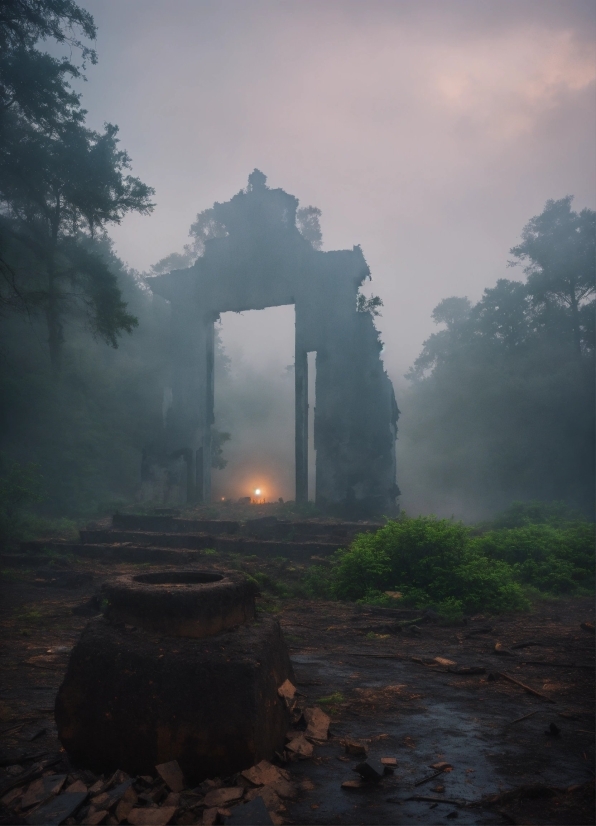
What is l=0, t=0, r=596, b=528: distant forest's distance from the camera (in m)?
18.3

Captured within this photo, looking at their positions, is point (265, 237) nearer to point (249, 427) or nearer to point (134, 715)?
point (134, 715)

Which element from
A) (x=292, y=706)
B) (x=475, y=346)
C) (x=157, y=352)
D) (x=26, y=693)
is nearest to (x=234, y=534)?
(x=26, y=693)

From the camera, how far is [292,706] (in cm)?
346

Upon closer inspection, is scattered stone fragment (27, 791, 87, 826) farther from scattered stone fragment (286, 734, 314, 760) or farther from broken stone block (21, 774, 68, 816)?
scattered stone fragment (286, 734, 314, 760)

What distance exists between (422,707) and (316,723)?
0.99m

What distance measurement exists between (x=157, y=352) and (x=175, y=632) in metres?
26.2

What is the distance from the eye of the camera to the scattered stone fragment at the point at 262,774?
2.78m

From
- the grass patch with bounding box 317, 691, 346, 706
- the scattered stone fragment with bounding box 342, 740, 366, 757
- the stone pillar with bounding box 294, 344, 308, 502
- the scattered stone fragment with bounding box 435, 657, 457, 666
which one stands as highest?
the stone pillar with bounding box 294, 344, 308, 502

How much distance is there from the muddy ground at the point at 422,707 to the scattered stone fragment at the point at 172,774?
57cm

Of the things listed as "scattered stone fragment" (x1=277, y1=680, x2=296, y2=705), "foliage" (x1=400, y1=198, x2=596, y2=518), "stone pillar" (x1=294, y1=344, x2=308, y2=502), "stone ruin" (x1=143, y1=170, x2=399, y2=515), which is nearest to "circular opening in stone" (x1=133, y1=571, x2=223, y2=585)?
"scattered stone fragment" (x1=277, y1=680, x2=296, y2=705)

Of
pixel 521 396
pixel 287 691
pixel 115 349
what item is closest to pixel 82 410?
pixel 115 349

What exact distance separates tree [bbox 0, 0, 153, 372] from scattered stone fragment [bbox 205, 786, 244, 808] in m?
16.8

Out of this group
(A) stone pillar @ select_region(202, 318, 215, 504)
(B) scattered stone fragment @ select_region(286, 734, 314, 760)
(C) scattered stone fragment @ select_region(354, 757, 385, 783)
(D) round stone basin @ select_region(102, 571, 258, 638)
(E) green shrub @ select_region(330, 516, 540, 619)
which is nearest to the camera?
(C) scattered stone fragment @ select_region(354, 757, 385, 783)

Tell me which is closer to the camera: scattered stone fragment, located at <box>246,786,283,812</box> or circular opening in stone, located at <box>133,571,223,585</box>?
scattered stone fragment, located at <box>246,786,283,812</box>
